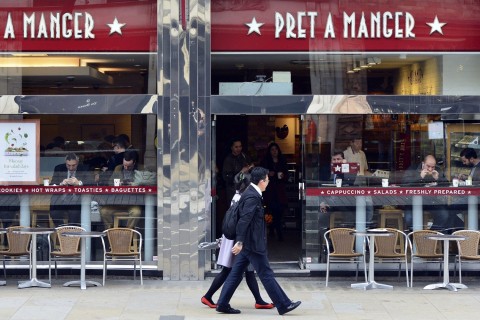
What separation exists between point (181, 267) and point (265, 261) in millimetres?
2913

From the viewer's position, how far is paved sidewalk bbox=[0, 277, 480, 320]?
11461mm

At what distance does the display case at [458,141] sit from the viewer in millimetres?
14211

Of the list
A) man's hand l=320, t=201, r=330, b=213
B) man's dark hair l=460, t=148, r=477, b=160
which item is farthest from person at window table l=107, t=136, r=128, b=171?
man's dark hair l=460, t=148, r=477, b=160

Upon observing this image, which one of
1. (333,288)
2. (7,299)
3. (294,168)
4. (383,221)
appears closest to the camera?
(7,299)

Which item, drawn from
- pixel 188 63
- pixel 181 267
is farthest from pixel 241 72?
pixel 181 267

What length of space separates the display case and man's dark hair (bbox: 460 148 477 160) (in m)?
0.05

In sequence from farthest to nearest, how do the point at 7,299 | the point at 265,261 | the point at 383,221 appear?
the point at 383,221
the point at 7,299
the point at 265,261

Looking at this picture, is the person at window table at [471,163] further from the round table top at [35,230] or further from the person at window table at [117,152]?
the round table top at [35,230]

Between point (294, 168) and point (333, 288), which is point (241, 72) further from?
point (294, 168)

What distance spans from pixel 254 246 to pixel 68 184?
4.17 metres

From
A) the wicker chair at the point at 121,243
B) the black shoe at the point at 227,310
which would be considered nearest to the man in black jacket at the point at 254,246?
the black shoe at the point at 227,310

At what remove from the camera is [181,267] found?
1387 centimetres

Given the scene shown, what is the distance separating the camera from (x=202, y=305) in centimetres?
1209

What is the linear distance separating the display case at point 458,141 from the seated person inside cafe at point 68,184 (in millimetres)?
5460
